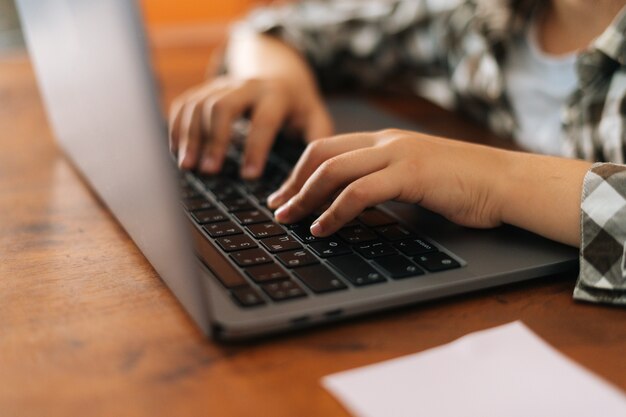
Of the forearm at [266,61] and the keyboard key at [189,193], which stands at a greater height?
the forearm at [266,61]

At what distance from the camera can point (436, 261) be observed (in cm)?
50

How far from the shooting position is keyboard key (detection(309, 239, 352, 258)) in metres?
0.51

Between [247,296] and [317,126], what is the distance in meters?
0.40

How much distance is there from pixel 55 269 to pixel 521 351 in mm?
330

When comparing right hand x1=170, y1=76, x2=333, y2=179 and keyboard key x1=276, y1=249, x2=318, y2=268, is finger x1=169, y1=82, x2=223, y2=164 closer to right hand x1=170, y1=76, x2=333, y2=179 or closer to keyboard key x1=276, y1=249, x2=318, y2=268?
right hand x1=170, y1=76, x2=333, y2=179

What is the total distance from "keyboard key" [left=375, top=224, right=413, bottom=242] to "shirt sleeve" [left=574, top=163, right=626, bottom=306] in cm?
12

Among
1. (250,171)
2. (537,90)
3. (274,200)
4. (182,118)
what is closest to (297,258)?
(274,200)

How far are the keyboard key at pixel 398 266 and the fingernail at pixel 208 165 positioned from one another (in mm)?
265

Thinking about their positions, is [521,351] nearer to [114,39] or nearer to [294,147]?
[114,39]

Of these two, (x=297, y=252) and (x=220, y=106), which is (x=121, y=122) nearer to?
(x=297, y=252)

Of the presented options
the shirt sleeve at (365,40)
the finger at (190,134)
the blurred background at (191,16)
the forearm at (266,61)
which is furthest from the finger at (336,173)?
the blurred background at (191,16)

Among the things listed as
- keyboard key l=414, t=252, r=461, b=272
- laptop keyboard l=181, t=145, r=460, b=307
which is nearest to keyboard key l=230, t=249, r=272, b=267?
laptop keyboard l=181, t=145, r=460, b=307

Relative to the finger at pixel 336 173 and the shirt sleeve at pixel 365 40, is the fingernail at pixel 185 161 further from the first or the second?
the shirt sleeve at pixel 365 40

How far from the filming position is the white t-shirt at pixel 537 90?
2.90 ft
